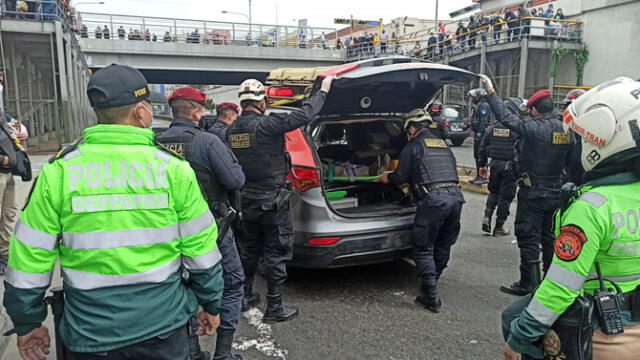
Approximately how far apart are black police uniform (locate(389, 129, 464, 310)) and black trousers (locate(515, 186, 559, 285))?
0.64 meters

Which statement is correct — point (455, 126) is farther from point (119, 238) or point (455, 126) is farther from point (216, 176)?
point (119, 238)

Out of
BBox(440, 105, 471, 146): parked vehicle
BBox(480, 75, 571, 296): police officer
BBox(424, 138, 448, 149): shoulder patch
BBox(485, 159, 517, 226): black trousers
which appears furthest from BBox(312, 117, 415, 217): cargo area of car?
BBox(440, 105, 471, 146): parked vehicle

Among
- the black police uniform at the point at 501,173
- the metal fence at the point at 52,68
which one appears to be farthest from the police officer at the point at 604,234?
the metal fence at the point at 52,68

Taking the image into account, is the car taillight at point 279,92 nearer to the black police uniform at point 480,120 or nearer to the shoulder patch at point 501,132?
the shoulder patch at point 501,132

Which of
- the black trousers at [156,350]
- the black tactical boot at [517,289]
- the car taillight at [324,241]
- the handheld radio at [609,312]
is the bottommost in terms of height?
the black tactical boot at [517,289]

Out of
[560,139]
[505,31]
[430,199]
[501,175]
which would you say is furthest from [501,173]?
[505,31]

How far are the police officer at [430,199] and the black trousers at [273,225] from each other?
1.12m

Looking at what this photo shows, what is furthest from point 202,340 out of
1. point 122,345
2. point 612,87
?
point 612,87

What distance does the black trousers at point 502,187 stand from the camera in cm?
643

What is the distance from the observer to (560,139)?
13.6 feet

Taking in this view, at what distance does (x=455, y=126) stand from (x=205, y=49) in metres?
17.6

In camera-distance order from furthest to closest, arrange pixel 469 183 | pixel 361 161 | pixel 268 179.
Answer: pixel 469 183, pixel 361 161, pixel 268 179

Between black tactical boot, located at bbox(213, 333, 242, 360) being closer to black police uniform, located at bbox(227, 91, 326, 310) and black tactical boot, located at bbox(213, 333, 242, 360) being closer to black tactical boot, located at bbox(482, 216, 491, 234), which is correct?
black police uniform, located at bbox(227, 91, 326, 310)

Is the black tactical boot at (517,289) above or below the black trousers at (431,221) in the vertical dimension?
below
